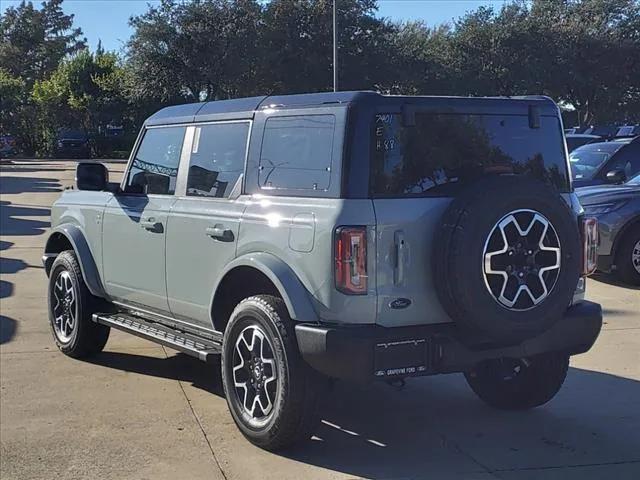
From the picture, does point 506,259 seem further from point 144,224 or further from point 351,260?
point 144,224

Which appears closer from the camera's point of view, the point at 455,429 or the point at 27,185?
the point at 455,429

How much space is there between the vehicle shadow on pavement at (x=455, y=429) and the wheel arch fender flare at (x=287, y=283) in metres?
0.59

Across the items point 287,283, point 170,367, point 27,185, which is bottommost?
point 170,367

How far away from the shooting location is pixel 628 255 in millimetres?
9594

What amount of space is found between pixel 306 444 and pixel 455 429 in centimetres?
101

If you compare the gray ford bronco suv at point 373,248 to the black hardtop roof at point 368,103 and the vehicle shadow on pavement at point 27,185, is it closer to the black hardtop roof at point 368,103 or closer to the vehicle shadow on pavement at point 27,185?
the black hardtop roof at point 368,103

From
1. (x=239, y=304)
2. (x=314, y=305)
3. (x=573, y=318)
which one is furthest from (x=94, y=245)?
(x=573, y=318)

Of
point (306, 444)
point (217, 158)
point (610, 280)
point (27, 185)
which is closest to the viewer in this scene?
point (306, 444)

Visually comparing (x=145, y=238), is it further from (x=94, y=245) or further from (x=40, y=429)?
(x=40, y=429)

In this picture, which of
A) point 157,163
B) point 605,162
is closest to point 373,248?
point 157,163

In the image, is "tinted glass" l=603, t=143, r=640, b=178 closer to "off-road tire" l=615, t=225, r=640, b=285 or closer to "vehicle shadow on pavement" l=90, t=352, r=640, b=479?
"off-road tire" l=615, t=225, r=640, b=285

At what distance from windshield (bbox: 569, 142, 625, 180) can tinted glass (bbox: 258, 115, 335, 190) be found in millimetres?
8948

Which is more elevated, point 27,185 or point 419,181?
point 419,181

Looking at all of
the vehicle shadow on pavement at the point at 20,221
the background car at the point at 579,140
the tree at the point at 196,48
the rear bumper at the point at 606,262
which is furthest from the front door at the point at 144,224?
the tree at the point at 196,48
